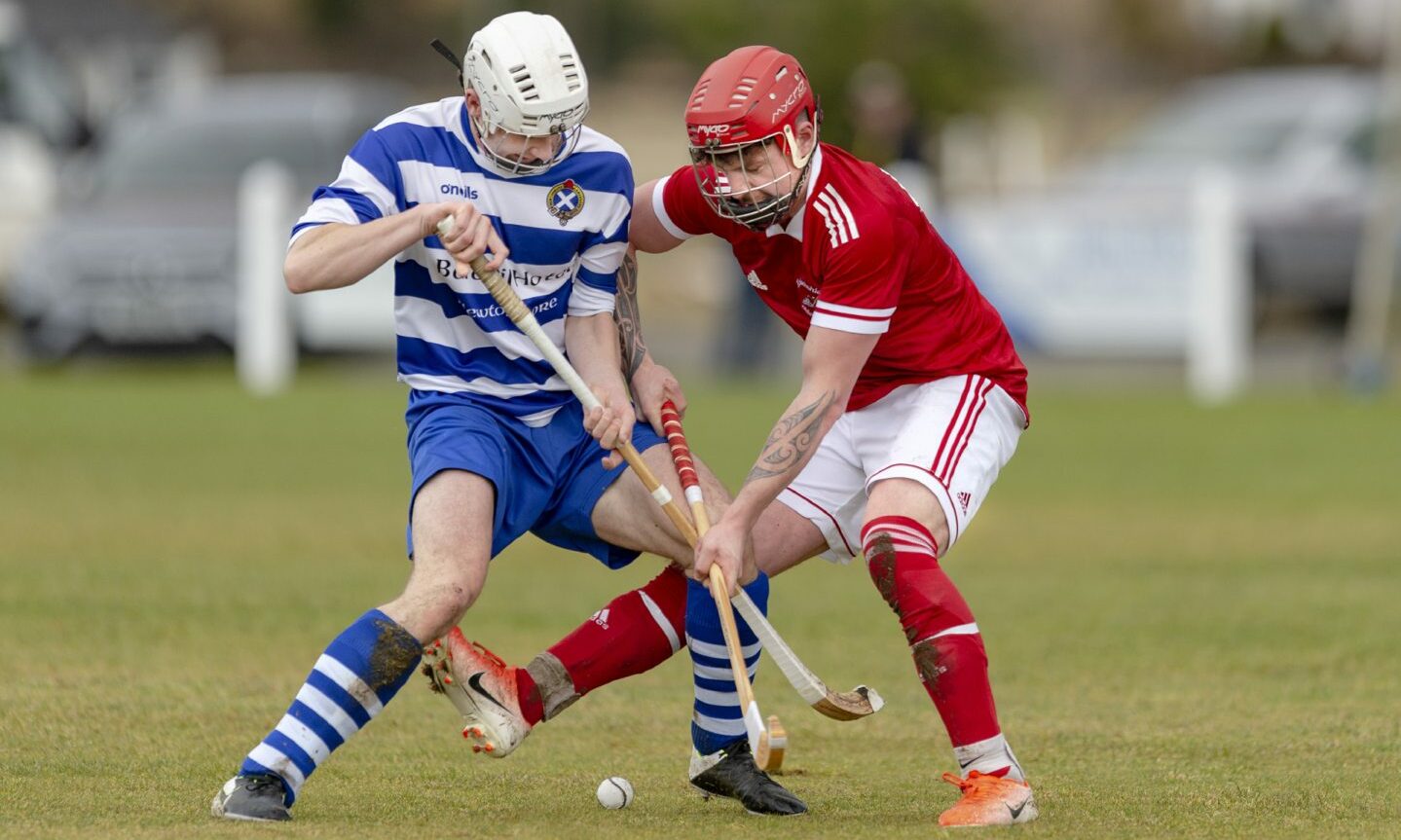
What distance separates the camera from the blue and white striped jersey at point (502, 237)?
554cm

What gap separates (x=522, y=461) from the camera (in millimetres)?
5660

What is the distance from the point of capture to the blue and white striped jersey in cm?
554

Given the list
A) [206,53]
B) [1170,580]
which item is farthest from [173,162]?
[206,53]

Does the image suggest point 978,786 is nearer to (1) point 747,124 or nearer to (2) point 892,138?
(1) point 747,124

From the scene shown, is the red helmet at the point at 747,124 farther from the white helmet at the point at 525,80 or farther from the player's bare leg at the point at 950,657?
the player's bare leg at the point at 950,657

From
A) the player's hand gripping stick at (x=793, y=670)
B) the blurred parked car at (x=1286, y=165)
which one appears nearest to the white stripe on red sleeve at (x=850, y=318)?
the player's hand gripping stick at (x=793, y=670)

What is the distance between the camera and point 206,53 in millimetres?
38656

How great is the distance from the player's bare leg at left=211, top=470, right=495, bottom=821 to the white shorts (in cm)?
114

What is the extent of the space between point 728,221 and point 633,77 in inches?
1622

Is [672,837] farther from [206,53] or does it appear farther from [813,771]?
[206,53]

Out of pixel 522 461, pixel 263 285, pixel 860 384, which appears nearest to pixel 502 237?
pixel 522 461

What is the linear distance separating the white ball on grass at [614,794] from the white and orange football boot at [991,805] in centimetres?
83

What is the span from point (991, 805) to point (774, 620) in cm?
357

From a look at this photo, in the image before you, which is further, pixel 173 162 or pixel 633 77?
pixel 633 77
